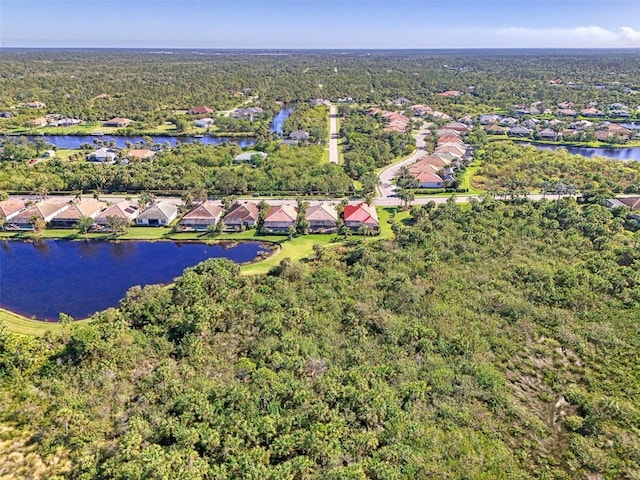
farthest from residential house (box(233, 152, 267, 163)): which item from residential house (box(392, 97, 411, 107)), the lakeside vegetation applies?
residential house (box(392, 97, 411, 107))

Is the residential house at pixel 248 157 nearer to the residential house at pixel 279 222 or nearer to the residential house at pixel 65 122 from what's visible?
the residential house at pixel 279 222

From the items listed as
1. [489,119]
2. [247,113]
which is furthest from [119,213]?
[489,119]

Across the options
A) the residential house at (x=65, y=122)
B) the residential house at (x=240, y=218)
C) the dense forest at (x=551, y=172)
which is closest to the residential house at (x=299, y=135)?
the dense forest at (x=551, y=172)

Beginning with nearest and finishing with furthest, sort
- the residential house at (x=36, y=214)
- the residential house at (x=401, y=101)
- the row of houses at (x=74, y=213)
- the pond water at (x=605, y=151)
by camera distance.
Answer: the residential house at (x=36, y=214), the row of houses at (x=74, y=213), the pond water at (x=605, y=151), the residential house at (x=401, y=101)

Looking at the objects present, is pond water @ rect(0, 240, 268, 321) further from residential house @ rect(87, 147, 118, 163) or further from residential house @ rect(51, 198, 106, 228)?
residential house @ rect(87, 147, 118, 163)

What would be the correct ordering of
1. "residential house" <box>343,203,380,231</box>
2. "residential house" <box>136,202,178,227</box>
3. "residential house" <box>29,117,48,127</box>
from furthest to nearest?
"residential house" <box>29,117,48,127</box> < "residential house" <box>136,202,178,227</box> < "residential house" <box>343,203,380,231</box>

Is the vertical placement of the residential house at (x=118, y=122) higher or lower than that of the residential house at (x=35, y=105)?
lower

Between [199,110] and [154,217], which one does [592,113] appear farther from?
[154,217]
